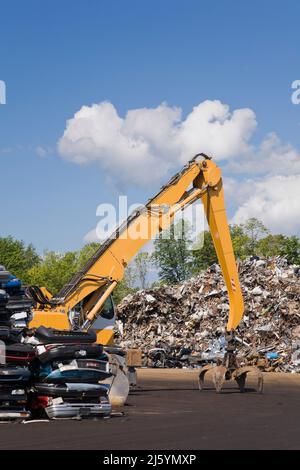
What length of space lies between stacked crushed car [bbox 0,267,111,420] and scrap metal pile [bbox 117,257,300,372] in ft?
66.4

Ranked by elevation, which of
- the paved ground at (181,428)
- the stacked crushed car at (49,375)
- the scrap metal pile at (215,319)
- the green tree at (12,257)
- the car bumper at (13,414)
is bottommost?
the paved ground at (181,428)

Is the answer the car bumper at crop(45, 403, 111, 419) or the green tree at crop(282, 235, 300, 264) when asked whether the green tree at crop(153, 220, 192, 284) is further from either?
the car bumper at crop(45, 403, 111, 419)

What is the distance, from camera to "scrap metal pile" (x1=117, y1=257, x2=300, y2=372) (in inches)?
1446

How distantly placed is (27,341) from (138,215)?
947cm

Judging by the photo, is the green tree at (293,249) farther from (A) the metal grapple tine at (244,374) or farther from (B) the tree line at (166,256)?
(A) the metal grapple tine at (244,374)

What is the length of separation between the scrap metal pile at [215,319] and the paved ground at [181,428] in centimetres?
1518

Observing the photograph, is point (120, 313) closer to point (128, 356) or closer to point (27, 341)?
point (128, 356)

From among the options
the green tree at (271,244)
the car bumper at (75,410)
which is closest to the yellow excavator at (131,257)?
the car bumper at (75,410)

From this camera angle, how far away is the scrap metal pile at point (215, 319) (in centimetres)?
3672

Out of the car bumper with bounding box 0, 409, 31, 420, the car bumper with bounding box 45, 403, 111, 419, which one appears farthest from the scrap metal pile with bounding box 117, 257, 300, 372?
the car bumper with bounding box 0, 409, 31, 420

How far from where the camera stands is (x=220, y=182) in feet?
84.2

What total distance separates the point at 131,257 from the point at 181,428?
11082mm
